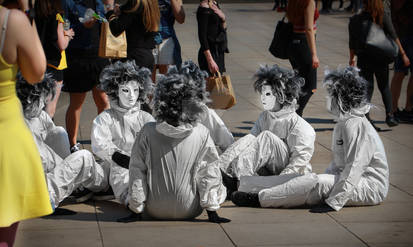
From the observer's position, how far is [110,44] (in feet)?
26.3

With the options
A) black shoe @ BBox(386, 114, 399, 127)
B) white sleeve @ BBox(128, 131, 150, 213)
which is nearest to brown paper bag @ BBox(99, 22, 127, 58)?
white sleeve @ BBox(128, 131, 150, 213)

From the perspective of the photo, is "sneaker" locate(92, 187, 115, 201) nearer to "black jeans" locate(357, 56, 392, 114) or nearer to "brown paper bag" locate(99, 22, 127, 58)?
"brown paper bag" locate(99, 22, 127, 58)

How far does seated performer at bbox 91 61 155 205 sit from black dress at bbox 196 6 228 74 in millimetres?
1725

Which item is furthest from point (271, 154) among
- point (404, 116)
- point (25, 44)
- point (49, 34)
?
point (404, 116)

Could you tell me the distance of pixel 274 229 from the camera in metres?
5.82

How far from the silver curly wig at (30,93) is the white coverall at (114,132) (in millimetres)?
510

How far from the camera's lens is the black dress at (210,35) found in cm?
852

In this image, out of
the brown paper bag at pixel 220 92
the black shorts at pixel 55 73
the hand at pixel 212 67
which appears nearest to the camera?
the black shorts at pixel 55 73

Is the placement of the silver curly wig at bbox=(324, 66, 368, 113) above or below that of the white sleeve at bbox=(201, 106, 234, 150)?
above

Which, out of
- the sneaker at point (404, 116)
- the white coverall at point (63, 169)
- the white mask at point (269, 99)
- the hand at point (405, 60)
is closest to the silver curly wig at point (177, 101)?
the white coverall at point (63, 169)

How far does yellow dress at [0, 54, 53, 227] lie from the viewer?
3791 mm

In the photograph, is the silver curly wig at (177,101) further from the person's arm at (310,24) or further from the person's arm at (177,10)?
the person's arm at (177,10)

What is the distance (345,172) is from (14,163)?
315 centimetres

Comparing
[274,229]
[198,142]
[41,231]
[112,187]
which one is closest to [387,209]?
[274,229]
